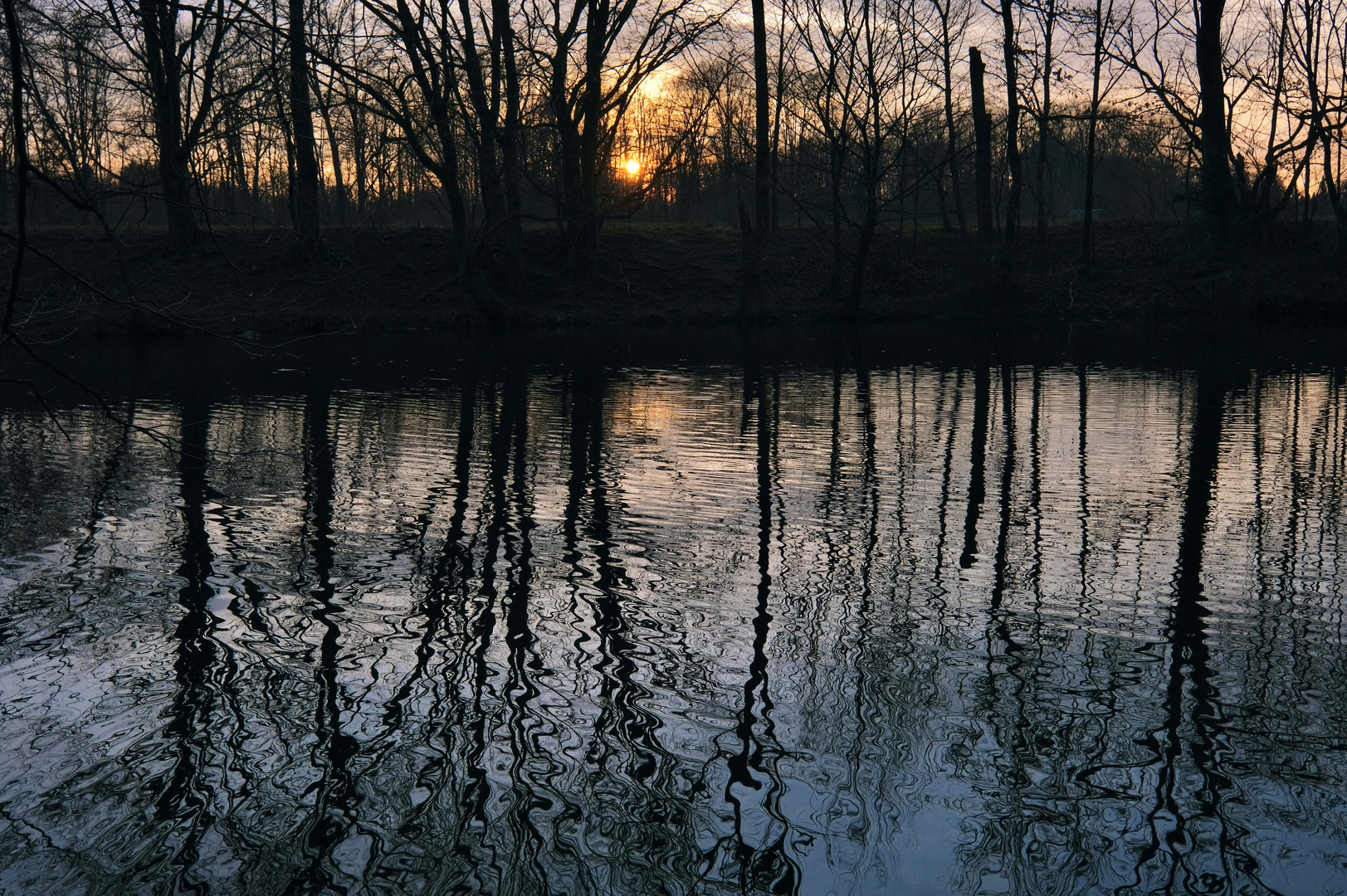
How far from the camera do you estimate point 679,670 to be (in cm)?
484

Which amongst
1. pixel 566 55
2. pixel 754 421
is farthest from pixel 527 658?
pixel 566 55

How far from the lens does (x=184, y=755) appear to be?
4.03 meters

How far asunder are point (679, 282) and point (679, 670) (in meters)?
32.1

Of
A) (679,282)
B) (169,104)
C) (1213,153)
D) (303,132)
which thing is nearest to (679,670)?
(169,104)

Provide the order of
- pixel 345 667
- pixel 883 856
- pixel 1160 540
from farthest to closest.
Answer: pixel 1160 540
pixel 345 667
pixel 883 856

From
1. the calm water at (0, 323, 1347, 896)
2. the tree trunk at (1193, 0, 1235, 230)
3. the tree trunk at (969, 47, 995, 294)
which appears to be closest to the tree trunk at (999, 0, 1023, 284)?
the tree trunk at (969, 47, 995, 294)

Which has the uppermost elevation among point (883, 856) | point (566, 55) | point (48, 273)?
point (566, 55)

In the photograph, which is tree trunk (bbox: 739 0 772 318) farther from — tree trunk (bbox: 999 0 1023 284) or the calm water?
the calm water

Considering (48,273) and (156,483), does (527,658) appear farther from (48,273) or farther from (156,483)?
(48,273)

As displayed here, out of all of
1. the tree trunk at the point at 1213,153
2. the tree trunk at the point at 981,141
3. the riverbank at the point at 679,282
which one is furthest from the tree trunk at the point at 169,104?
the tree trunk at the point at 1213,153

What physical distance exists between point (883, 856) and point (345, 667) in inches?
106

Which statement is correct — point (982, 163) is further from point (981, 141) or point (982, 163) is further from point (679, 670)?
point (679, 670)

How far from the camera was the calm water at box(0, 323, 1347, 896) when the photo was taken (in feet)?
11.1

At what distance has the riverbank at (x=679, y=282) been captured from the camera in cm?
2994
